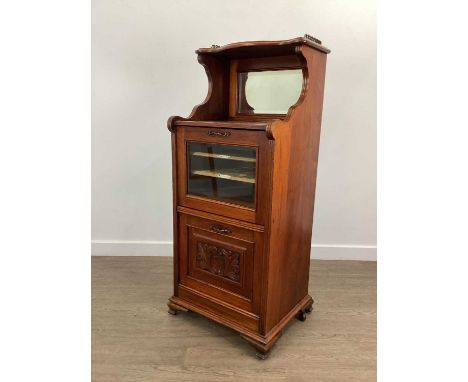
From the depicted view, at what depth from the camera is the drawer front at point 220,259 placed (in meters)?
1.61

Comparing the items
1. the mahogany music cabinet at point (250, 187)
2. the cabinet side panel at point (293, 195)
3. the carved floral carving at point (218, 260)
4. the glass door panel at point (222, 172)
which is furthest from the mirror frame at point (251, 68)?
the carved floral carving at point (218, 260)

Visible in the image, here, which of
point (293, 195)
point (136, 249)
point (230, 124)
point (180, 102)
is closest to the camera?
point (230, 124)

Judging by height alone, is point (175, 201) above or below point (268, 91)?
below

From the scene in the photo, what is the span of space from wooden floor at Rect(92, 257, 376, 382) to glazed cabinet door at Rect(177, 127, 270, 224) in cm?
63

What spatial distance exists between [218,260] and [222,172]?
1.40 ft

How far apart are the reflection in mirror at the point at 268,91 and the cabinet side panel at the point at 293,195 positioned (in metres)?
0.14

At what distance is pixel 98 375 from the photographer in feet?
4.86

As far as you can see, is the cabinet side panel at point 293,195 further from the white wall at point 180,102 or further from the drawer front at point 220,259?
the white wall at point 180,102

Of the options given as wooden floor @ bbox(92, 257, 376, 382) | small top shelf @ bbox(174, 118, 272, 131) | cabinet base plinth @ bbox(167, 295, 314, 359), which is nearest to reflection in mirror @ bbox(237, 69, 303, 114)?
small top shelf @ bbox(174, 118, 272, 131)

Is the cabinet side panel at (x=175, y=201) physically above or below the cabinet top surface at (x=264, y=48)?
below

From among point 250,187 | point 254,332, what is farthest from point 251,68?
point 254,332

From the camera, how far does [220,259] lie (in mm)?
1713

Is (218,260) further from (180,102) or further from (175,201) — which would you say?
(180,102)

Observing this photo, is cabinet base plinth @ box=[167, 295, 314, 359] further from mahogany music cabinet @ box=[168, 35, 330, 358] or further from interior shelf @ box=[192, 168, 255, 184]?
interior shelf @ box=[192, 168, 255, 184]
